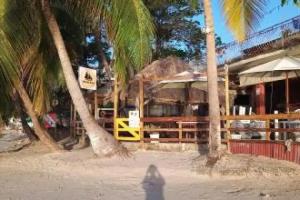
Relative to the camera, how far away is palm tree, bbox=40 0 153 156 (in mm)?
13438

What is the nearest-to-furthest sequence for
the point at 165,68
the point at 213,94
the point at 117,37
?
1. the point at 213,94
2. the point at 117,37
3. the point at 165,68

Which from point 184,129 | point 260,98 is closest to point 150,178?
point 184,129

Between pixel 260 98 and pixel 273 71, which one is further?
pixel 260 98

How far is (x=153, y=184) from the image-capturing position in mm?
11789

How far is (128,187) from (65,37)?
1220 centimetres

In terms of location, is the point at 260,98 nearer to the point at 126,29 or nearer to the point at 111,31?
the point at 111,31

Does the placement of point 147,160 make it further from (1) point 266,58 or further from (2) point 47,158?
(1) point 266,58

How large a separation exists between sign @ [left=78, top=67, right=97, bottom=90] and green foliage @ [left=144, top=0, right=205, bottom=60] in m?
12.3

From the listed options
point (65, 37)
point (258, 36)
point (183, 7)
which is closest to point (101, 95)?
point (65, 37)

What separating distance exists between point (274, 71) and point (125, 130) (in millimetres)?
5012

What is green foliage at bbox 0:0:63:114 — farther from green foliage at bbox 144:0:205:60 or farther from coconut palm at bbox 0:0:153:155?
green foliage at bbox 144:0:205:60

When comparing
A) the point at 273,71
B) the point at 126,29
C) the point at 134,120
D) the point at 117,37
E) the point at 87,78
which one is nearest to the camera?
the point at 126,29

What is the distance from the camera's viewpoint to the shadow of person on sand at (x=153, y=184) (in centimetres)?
1030

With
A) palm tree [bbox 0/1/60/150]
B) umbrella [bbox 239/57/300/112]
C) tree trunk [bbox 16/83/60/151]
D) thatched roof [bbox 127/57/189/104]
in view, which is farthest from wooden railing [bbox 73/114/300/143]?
palm tree [bbox 0/1/60/150]
